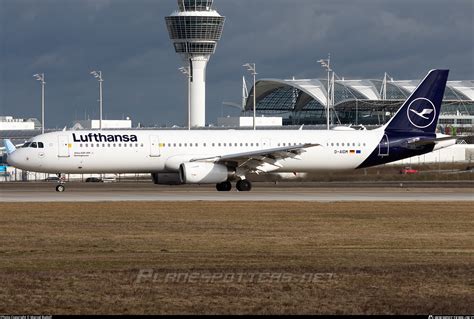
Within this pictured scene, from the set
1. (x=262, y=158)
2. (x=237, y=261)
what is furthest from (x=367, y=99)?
(x=237, y=261)

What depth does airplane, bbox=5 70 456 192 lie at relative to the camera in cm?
5278

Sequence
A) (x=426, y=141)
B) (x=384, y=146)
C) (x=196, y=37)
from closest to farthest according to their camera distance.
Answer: (x=426, y=141) < (x=384, y=146) < (x=196, y=37)

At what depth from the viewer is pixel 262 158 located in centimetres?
5353

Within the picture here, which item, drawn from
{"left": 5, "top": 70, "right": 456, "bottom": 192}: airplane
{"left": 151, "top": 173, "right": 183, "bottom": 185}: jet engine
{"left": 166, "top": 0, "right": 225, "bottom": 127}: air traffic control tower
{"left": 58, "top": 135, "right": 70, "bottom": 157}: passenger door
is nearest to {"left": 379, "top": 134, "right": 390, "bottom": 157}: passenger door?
{"left": 5, "top": 70, "right": 456, "bottom": 192}: airplane

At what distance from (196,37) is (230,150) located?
108424 mm

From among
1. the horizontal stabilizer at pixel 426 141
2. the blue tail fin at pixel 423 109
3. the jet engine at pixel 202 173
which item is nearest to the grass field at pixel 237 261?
the jet engine at pixel 202 173

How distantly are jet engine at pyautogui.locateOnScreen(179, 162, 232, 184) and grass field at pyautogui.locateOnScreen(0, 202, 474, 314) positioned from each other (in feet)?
48.2

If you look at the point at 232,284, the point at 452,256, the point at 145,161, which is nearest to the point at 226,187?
the point at 145,161

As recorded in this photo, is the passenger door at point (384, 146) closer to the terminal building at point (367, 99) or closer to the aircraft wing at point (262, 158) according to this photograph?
the aircraft wing at point (262, 158)

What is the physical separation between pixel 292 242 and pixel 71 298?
33.4 feet

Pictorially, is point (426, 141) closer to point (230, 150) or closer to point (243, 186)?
point (243, 186)

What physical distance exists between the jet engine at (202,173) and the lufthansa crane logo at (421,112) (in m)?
12.4

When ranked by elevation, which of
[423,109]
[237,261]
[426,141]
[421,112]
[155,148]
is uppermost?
[423,109]

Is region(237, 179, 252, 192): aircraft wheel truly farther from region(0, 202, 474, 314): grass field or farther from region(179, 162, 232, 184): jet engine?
region(0, 202, 474, 314): grass field
